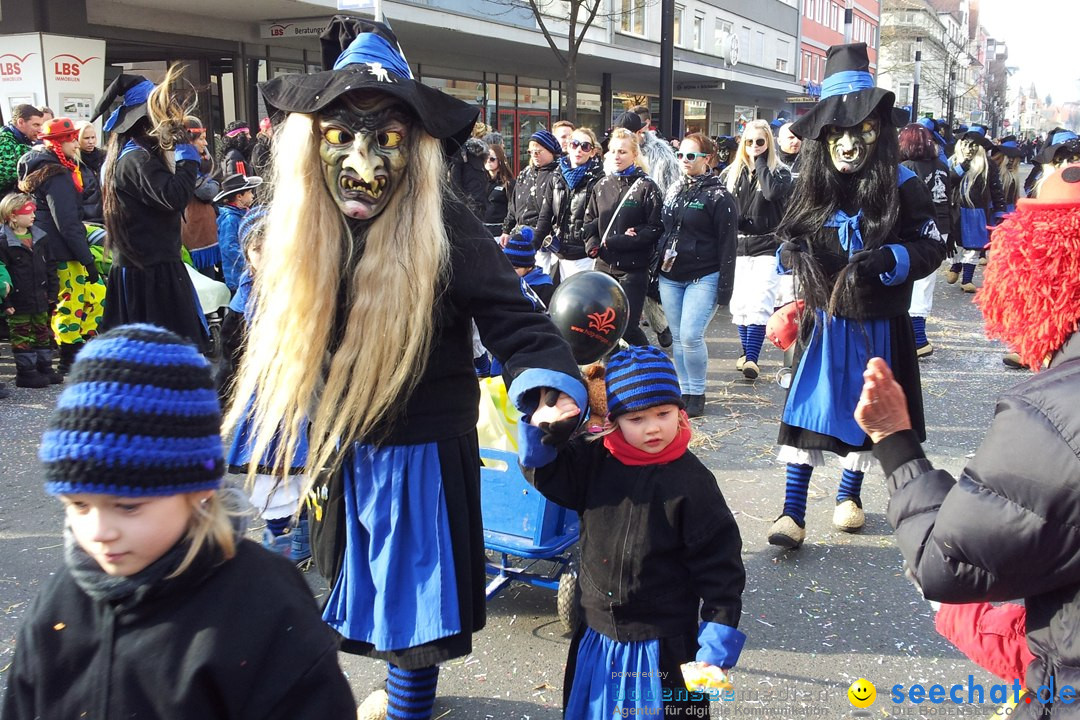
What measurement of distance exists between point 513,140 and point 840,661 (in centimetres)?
2136

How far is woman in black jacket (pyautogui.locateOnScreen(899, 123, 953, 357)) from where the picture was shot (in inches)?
333

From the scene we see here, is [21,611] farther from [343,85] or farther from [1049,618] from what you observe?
[1049,618]

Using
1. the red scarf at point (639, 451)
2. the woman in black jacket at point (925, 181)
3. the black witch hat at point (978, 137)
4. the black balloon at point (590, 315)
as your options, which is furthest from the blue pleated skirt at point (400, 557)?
the black witch hat at point (978, 137)

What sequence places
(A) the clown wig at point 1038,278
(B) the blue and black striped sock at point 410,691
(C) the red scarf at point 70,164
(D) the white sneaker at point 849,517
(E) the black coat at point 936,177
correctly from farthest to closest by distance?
1. (E) the black coat at point 936,177
2. (C) the red scarf at point 70,164
3. (D) the white sneaker at point 849,517
4. (B) the blue and black striped sock at point 410,691
5. (A) the clown wig at point 1038,278

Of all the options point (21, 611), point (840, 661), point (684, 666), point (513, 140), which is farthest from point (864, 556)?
point (513, 140)

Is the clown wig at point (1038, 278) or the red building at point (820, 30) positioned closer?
the clown wig at point (1038, 278)

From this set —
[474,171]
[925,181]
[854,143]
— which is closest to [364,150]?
[854,143]

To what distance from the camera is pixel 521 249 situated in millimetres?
5148

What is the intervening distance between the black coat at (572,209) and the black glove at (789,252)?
3.39 m

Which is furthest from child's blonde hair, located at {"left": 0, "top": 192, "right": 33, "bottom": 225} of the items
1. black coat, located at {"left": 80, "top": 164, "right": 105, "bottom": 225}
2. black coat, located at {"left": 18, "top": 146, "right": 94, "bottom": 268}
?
black coat, located at {"left": 80, "top": 164, "right": 105, "bottom": 225}

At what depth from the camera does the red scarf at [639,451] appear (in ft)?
8.54

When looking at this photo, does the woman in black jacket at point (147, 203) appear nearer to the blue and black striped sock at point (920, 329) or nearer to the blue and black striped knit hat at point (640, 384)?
the blue and black striped knit hat at point (640, 384)

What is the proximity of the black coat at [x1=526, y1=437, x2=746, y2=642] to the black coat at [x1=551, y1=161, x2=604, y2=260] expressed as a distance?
206 inches

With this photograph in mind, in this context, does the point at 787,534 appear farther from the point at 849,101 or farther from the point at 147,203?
the point at 147,203
